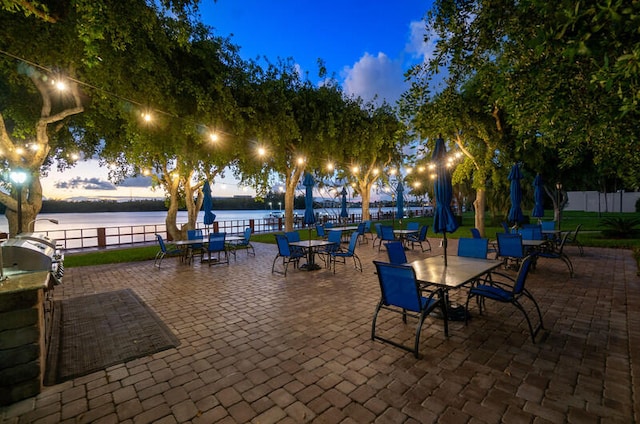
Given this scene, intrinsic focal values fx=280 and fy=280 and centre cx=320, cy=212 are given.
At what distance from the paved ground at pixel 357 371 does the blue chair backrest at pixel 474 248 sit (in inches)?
38.7

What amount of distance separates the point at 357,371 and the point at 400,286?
1072 millimetres

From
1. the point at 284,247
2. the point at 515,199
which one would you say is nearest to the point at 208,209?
the point at 284,247

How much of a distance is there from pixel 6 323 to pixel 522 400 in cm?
465

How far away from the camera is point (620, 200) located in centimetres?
3341

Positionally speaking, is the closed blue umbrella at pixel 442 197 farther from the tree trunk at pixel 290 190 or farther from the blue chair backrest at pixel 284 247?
the tree trunk at pixel 290 190

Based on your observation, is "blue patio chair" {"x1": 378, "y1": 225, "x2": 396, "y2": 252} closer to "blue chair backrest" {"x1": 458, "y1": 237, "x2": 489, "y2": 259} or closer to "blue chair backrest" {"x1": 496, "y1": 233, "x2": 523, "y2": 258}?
"blue chair backrest" {"x1": 496, "y1": 233, "x2": 523, "y2": 258}

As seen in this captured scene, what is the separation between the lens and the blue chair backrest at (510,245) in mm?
6281

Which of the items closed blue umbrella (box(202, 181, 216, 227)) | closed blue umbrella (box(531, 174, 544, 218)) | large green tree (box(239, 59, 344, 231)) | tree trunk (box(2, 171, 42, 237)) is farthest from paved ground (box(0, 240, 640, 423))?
A: large green tree (box(239, 59, 344, 231))

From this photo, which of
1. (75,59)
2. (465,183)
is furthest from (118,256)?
(465,183)

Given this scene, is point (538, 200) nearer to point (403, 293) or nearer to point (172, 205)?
point (403, 293)

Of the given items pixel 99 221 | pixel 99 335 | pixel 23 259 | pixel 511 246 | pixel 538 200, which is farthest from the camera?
pixel 99 221

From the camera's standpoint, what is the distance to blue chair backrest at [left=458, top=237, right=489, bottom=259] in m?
5.14

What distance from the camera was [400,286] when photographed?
11.2ft

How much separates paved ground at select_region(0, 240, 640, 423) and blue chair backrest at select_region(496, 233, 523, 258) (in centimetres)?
117
